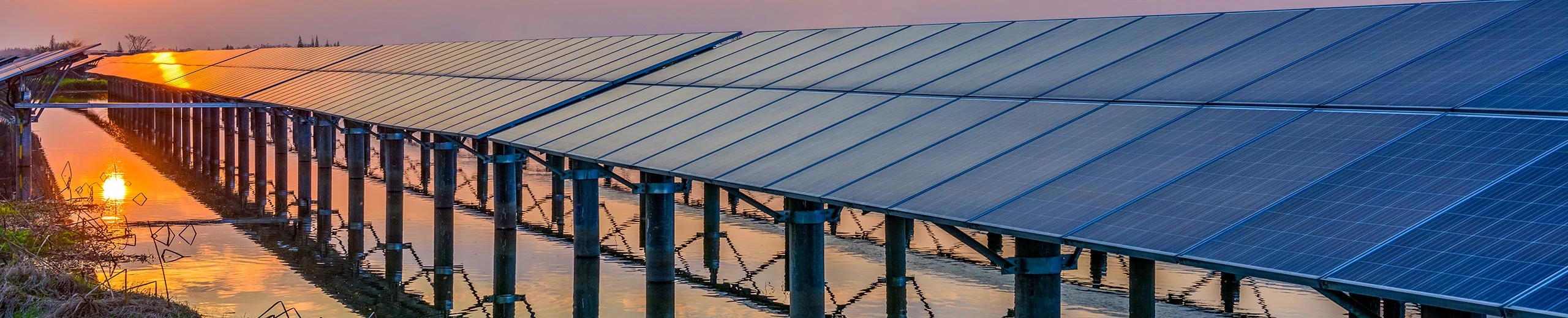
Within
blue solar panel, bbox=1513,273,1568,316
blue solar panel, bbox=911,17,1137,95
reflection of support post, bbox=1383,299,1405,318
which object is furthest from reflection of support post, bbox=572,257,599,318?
blue solar panel, bbox=1513,273,1568,316

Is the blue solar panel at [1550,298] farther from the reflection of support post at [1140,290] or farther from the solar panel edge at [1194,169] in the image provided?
the reflection of support post at [1140,290]

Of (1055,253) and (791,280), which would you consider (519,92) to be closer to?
(791,280)

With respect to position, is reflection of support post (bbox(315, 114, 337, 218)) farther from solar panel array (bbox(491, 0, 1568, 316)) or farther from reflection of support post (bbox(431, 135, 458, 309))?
solar panel array (bbox(491, 0, 1568, 316))

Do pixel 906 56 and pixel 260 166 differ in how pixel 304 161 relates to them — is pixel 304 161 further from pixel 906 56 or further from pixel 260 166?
pixel 906 56

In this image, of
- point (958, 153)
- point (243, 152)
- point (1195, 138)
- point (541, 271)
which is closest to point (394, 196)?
point (541, 271)

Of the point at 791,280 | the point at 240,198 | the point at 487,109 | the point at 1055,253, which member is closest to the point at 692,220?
the point at 487,109
